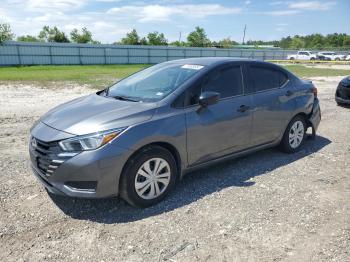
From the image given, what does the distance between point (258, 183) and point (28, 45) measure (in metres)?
36.4

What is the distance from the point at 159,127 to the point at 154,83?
1020mm

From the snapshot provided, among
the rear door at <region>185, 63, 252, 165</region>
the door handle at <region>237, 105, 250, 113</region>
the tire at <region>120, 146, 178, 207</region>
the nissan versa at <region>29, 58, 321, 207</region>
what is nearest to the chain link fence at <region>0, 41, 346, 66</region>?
the nissan versa at <region>29, 58, 321, 207</region>

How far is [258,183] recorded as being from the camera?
472 cm

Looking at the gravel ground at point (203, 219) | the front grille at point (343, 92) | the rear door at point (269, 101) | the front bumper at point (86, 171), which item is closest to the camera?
the gravel ground at point (203, 219)

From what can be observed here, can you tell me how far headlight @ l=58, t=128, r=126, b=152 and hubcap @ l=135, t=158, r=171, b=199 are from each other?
21.6 inches

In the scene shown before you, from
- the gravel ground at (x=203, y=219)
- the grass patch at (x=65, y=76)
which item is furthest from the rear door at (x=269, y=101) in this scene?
the grass patch at (x=65, y=76)

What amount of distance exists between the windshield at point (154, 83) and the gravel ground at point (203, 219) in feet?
4.16

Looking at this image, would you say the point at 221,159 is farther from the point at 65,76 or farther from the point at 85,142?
the point at 65,76

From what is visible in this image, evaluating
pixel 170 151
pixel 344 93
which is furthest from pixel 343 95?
pixel 170 151

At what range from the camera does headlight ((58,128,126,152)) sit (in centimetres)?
352

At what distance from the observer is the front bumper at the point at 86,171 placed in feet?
11.4

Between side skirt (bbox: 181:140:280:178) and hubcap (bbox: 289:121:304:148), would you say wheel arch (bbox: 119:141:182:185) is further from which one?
hubcap (bbox: 289:121:304:148)

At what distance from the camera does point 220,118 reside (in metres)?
4.52

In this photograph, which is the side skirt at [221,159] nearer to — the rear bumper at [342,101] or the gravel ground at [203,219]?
the gravel ground at [203,219]
